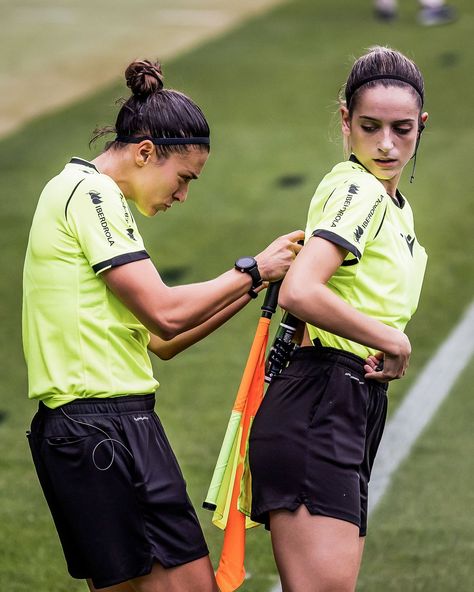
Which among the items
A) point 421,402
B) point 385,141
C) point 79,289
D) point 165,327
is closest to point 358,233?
point 385,141

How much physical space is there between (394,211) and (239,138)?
28.6ft

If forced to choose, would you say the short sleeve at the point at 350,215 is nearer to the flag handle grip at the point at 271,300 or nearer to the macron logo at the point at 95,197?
the flag handle grip at the point at 271,300

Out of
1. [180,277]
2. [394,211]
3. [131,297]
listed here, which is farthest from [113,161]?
[180,277]

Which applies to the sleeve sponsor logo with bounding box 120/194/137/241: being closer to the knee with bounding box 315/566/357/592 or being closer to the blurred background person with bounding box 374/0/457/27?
the knee with bounding box 315/566/357/592

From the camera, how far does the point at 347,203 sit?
158 inches

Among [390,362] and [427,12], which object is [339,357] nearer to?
[390,362]

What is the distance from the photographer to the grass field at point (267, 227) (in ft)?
20.9

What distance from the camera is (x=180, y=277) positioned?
9797mm

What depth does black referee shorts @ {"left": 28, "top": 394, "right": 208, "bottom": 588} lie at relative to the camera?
409cm

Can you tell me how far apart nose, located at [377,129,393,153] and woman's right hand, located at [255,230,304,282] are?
0.43 metres

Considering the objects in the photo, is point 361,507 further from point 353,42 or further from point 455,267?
point 353,42

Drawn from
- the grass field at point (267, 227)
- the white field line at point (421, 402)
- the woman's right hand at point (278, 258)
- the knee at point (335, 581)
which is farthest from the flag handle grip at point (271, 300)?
the white field line at point (421, 402)

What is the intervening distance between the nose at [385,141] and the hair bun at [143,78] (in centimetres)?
77

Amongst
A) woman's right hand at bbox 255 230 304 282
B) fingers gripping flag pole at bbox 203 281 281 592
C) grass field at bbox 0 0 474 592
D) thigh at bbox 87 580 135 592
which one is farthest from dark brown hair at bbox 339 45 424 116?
thigh at bbox 87 580 135 592
